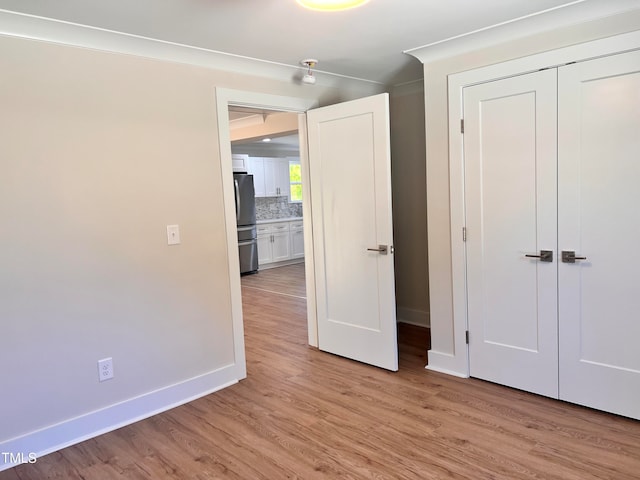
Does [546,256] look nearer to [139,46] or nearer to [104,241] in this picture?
[104,241]

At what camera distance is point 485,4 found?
7.72 feet

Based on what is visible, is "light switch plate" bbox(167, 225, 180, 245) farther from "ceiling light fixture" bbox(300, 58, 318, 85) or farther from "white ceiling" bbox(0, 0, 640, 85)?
"ceiling light fixture" bbox(300, 58, 318, 85)

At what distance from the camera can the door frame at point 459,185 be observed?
106 inches

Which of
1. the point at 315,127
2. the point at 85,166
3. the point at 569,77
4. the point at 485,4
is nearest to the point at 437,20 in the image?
the point at 485,4

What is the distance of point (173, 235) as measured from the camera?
2922 millimetres

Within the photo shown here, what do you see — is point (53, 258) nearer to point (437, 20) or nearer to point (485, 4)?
point (437, 20)

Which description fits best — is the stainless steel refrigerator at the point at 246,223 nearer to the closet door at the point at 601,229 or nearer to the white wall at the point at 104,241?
the white wall at the point at 104,241

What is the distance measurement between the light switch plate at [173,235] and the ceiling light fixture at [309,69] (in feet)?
4.70

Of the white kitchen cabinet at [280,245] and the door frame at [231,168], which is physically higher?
the door frame at [231,168]

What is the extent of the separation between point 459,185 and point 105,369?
8.24 feet

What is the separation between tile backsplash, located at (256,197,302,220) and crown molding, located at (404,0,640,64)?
242 inches

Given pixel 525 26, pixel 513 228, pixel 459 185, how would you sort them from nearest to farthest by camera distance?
pixel 525 26
pixel 513 228
pixel 459 185

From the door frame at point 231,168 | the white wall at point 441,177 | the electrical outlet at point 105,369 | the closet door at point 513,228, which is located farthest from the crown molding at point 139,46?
the electrical outlet at point 105,369

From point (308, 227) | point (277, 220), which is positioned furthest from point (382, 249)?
point (277, 220)
